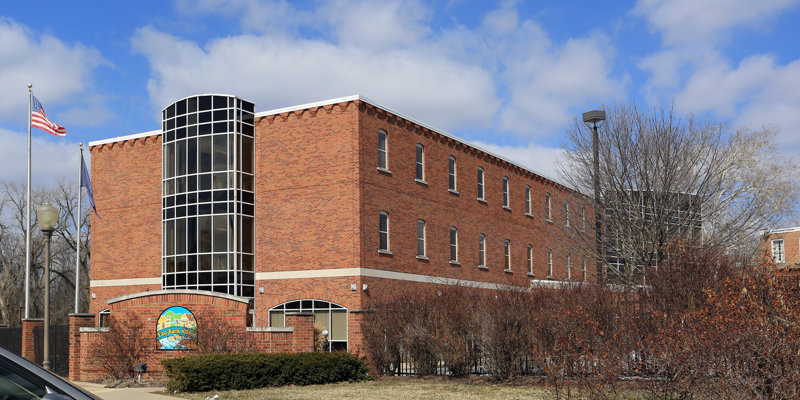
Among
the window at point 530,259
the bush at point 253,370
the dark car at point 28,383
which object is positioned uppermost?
the window at point 530,259

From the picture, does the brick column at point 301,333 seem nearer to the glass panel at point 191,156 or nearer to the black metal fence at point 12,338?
the black metal fence at point 12,338

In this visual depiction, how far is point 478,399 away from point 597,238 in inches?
442

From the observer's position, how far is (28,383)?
388cm

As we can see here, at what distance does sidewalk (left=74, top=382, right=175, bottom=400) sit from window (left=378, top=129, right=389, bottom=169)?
49.3 feet

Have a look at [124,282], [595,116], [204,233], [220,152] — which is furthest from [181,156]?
[595,116]

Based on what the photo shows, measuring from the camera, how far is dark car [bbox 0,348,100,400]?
3764 millimetres

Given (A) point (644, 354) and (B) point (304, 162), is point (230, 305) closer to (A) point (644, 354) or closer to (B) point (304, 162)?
(B) point (304, 162)

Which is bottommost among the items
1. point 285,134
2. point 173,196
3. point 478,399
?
point 478,399

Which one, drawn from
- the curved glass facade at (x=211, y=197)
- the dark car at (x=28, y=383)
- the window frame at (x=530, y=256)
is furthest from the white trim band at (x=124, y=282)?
the dark car at (x=28, y=383)

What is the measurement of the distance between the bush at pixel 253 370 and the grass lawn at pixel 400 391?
1.34 feet

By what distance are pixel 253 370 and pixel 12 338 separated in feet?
46.9

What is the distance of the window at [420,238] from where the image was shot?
118 ft

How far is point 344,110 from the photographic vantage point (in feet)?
106

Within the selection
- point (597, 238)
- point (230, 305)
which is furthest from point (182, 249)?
point (597, 238)
